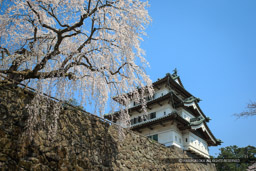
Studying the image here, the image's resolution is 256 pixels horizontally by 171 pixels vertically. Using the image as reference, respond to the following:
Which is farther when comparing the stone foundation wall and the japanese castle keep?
the japanese castle keep

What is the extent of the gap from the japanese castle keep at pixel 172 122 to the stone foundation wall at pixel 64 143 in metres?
6.35

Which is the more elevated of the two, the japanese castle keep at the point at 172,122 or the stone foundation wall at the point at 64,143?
the japanese castle keep at the point at 172,122

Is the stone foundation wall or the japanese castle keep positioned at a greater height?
the japanese castle keep

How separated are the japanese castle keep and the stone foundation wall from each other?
6.35 meters

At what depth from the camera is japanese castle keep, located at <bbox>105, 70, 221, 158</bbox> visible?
1745 cm

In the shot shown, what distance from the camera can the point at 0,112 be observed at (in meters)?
5.67

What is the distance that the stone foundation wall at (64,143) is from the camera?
5642mm

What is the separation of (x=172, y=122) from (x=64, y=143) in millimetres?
12295

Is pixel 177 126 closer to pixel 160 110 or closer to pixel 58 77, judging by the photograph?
pixel 160 110

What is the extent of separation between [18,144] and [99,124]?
3.95 meters

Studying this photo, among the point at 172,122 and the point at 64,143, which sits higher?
the point at 172,122

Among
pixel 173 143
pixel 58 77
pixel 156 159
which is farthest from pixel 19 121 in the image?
pixel 173 143

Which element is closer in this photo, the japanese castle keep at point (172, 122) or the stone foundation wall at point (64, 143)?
the stone foundation wall at point (64, 143)

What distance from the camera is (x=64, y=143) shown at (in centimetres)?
701
